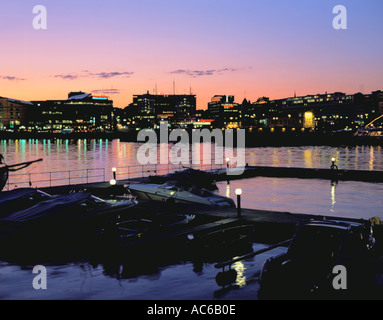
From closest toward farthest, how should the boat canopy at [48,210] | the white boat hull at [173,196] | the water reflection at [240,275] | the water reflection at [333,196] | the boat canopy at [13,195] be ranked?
the water reflection at [240,275] → the boat canopy at [48,210] → the boat canopy at [13,195] → the white boat hull at [173,196] → the water reflection at [333,196]

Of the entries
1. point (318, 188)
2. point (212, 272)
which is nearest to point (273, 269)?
point (212, 272)

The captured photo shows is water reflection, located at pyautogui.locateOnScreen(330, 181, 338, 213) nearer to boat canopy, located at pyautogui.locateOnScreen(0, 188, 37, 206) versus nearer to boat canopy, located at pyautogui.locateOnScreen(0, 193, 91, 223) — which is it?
boat canopy, located at pyautogui.locateOnScreen(0, 193, 91, 223)

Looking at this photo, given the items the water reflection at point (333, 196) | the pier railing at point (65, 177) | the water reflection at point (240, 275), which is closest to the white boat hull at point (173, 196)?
the water reflection at point (240, 275)

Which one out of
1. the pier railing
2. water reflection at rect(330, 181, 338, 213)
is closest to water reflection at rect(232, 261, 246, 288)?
water reflection at rect(330, 181, 338, 213)

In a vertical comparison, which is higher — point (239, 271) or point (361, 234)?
point (361, 234)

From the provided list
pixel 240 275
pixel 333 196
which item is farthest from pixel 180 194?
pixel 333 196

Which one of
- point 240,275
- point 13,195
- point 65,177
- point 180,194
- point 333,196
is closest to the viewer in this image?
point 240,275

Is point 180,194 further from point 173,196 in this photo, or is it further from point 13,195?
point 13,195

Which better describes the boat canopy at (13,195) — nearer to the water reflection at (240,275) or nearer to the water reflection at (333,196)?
the water reflection at (240,275)

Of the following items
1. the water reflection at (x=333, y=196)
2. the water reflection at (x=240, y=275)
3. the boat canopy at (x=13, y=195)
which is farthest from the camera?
the water reflection at (x=333, y=196)
